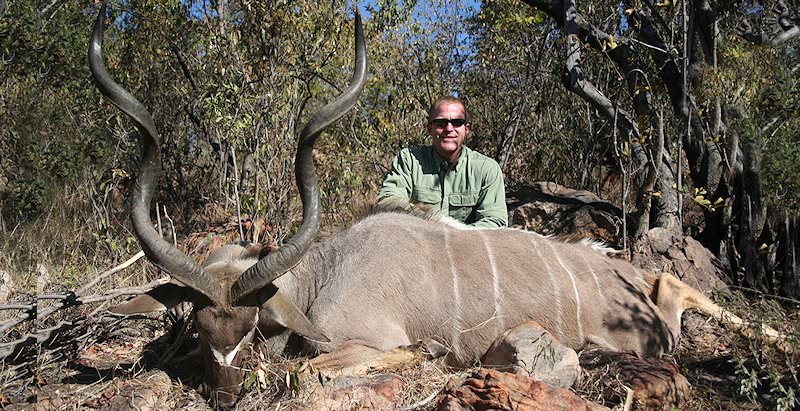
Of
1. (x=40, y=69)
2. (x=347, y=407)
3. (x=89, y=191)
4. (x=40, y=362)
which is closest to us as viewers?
(x=347, y=407)

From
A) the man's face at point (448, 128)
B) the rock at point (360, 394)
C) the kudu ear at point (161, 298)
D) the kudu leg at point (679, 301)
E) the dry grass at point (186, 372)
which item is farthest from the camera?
the man's face at point (448, 128)

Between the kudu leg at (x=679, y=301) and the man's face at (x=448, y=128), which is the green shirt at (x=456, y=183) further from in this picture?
the kudu leg at (x=679, y=301)

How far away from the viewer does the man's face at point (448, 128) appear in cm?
415

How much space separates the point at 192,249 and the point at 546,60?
372cm

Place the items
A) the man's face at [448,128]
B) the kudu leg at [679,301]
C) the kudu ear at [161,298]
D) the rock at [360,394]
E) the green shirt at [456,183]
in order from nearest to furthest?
the rock at [360,394], the kudu ear at [161,298], the kudu leg at [679,301], the man's face at [448,128], the green shirt at [456,183]

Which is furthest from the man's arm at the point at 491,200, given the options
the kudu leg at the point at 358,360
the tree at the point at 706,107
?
the kudu leg at the point at 358,360

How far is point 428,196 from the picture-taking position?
431cm

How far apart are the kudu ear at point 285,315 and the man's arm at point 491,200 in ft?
5.16

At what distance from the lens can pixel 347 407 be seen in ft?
8.46

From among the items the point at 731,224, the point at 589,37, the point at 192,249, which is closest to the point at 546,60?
the point at 589,37

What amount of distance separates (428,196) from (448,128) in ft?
1.43

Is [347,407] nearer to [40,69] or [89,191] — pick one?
[89,191]

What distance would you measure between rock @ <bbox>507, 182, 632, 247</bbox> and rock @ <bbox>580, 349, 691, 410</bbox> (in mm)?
2064

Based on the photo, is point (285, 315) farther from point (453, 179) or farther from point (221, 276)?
point (453, 179)
